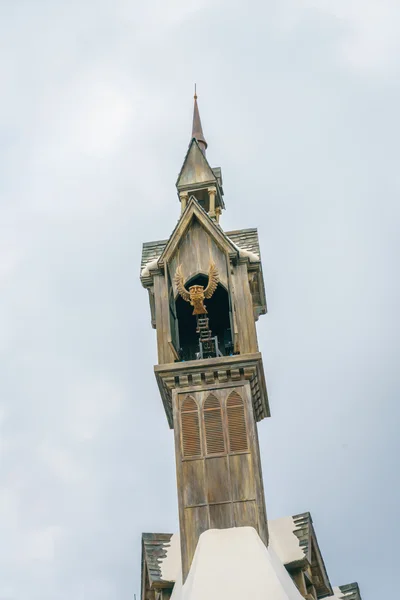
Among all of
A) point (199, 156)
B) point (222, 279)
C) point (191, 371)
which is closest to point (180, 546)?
point (191, 371)

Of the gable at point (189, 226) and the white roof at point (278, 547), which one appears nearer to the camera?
the white roof at point (278, 547)

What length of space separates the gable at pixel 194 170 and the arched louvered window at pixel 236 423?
29.1 feet

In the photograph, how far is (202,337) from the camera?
109ft

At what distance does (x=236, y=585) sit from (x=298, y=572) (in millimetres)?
3555

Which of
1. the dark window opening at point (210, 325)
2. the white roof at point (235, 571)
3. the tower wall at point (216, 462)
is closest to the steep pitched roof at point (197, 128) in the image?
the dark window opening at point (210, 325)

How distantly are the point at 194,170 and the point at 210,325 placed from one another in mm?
5665

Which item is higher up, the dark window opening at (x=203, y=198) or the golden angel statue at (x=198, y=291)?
the dark window opening at (x=203, y=198)

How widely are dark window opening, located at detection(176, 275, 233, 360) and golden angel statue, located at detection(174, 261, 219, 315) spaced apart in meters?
1.81

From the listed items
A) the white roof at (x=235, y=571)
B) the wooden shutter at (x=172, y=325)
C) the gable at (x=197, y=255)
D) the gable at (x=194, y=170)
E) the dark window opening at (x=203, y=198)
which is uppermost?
the gable at (x=194, y=170)

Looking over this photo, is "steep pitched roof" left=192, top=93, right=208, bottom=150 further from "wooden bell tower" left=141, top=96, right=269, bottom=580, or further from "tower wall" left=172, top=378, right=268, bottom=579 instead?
"tower wall" left=172, top=378, right=268, bottom=579

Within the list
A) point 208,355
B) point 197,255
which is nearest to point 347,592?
point 208,355

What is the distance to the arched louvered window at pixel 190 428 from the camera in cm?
3096

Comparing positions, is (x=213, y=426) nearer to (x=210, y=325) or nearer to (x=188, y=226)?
(x=210, y=325)

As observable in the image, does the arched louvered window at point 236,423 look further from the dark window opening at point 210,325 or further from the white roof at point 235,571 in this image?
the dark window opening at point 210,325
